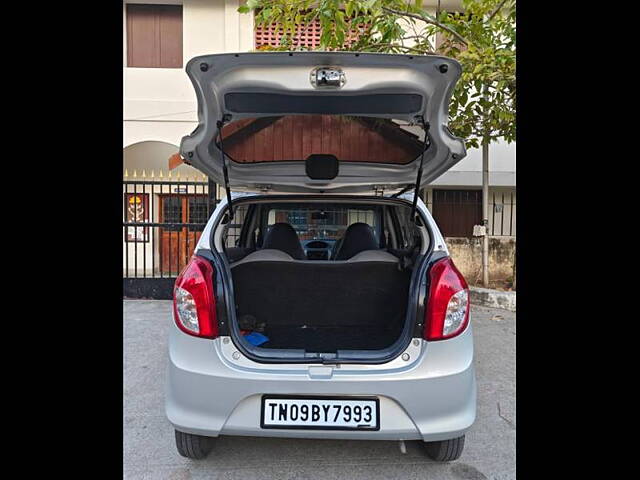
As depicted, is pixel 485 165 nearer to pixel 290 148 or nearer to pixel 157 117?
pixel 290 148

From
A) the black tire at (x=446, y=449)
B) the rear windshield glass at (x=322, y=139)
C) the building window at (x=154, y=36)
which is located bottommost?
the black tire at (x=446, y=449)

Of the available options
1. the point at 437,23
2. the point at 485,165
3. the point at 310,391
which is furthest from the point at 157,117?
the point at 310,391

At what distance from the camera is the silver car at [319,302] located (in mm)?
1770

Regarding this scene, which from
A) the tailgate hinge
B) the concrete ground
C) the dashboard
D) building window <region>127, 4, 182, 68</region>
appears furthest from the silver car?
building window <region>127, 4, 182, 68</region>

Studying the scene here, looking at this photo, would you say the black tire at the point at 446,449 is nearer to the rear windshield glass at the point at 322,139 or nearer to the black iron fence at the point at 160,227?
the rear windshield glass at the point at 322,139

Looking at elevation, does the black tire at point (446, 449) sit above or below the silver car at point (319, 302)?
below

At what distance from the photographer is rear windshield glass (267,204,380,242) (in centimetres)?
380

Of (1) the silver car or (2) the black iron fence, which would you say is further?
(2) the black iron fence

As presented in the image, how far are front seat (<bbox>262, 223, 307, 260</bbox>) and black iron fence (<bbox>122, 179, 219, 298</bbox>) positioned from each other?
2739 millimetres

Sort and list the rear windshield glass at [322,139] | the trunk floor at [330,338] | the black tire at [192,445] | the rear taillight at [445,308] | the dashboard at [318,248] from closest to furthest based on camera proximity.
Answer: the rear taillight at [445,308], the black tire at [192,445], the trunk floor at [330,338], the rear windshield glass at [322,139], the dashboard at [318,248]

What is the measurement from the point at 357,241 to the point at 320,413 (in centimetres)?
156

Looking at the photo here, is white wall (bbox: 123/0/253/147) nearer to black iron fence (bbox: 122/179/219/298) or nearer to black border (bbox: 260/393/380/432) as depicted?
black iron fence (bbox: 122/179/219/298)

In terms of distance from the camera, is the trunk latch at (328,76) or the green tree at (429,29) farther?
the green tree at (429,29)

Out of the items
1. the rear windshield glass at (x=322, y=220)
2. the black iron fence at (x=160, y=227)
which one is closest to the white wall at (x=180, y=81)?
the black iron fence at (x=160, y=227)
